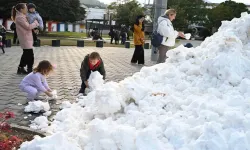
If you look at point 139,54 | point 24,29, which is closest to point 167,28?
point 139,54

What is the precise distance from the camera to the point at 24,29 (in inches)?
354

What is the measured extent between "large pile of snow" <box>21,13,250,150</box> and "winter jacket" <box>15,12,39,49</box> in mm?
3612

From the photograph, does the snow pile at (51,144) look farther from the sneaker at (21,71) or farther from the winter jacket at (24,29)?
the sneaker at (21,71)

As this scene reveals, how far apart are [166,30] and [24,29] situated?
11.7 feet

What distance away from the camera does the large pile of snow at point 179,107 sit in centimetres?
351

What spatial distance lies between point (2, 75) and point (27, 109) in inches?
152

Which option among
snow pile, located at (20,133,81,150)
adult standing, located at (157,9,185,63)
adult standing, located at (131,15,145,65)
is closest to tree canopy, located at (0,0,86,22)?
adult standing, located at (131,15,145,65)

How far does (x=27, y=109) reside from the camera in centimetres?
575

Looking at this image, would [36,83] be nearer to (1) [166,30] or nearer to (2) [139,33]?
(1) [166,30]

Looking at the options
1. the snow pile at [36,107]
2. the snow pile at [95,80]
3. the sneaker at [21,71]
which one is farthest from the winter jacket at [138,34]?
the snow pile at [36,107]

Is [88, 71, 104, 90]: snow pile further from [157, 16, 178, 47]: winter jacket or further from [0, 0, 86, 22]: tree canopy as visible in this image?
[0, 0, 86, 22]: tree canopy

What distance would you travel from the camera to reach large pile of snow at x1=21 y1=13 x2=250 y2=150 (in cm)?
351

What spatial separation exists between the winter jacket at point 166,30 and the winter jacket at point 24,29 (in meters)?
3.17

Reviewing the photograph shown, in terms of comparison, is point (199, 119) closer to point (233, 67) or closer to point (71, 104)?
point (233, 67)
